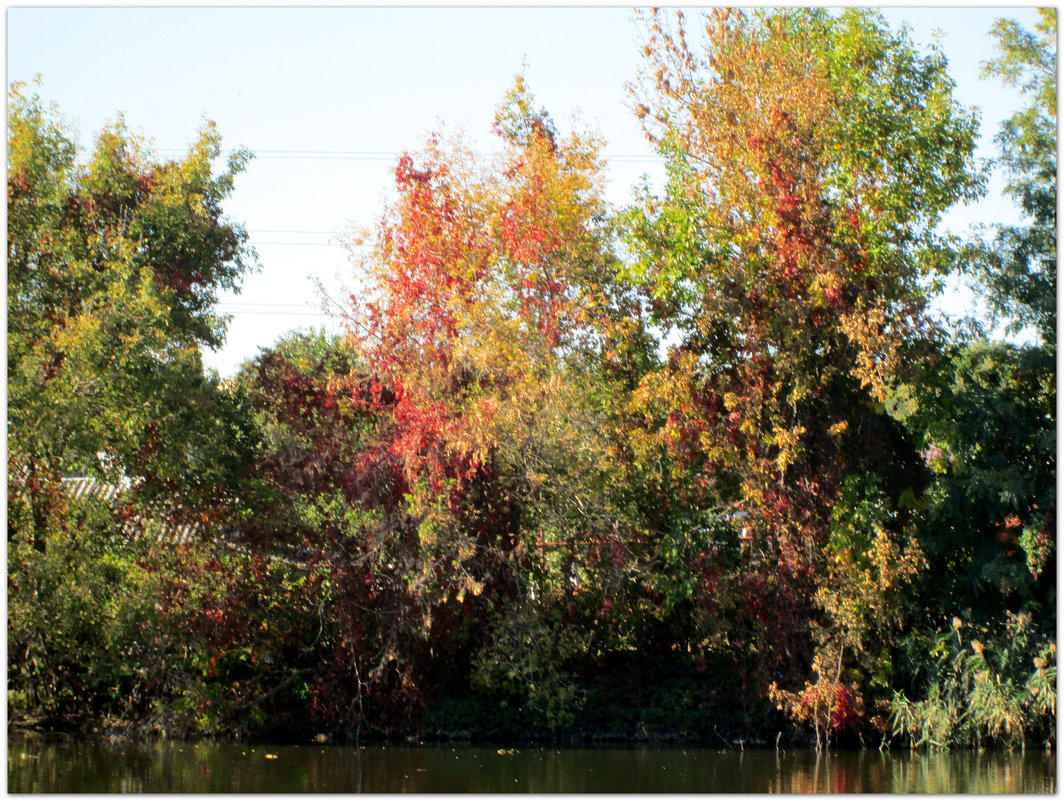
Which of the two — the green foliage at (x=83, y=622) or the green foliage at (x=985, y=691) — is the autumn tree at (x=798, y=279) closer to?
the green foliage at (x=985, y=691)

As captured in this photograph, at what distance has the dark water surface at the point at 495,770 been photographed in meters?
11.7

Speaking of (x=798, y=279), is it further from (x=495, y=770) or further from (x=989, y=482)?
(x=495, y=770)

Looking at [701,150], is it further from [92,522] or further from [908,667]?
[92,522]

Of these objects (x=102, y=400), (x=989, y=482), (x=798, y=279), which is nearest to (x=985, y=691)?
(x=989, y=482)

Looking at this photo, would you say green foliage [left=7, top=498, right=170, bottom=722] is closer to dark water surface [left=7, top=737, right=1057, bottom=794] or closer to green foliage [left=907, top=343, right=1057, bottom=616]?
dark water surface [left=7, top=737, right=1057, bottom=794]


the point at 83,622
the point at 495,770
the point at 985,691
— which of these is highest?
the point at 83,622

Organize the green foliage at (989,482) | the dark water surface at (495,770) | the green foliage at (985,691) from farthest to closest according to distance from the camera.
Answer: the green foliage at (989,482)
the green foliage at (985,691)
the dark water surface at (495,770)

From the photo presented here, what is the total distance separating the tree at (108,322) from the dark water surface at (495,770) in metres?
3.37

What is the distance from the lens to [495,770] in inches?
512

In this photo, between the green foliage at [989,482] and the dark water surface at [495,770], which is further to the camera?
the green foliage at [989,482]

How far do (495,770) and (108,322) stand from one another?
23.9 feet

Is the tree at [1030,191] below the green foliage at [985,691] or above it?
above

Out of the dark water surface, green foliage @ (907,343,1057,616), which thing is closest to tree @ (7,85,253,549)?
the dark water surface

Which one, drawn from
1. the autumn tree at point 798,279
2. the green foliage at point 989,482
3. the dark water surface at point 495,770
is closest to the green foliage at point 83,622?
the dark water surface at point 495,770
